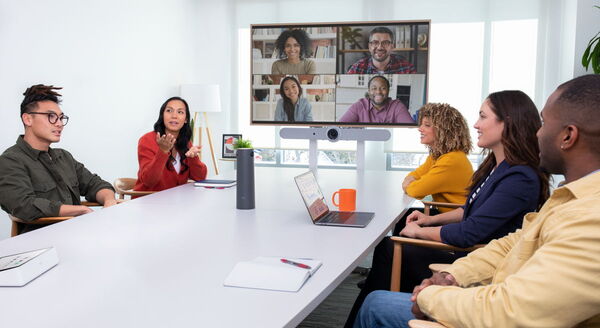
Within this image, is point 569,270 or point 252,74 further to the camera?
point 252,74

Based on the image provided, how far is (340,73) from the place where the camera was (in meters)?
5.44

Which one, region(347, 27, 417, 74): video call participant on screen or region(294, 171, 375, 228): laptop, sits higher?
region(347, 27, 417, 74): video call participant on screen

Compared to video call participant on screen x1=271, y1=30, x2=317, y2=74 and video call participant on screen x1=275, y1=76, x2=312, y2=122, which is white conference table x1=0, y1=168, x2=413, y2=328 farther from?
video call participant on screen x1=271, y1=30, x2=317, y2=74

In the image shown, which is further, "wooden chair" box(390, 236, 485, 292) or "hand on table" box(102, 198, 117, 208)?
"hand on table" box(102, 198, 117, 208)

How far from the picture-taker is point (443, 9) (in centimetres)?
639

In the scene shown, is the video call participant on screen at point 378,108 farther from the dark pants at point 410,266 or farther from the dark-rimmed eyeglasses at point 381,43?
the dark pants at point 410,266

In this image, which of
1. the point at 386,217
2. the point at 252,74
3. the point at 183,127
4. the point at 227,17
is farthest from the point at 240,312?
the point at 227,17

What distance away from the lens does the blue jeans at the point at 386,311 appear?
1662 mm

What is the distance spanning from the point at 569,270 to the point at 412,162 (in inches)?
229

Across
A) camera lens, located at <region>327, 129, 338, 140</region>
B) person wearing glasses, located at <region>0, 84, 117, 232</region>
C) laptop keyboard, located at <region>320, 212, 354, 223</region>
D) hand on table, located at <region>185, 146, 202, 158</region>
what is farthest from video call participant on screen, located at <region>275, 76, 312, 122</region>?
laptop keyboard, located at <region>320, 212, 354, 223</region>

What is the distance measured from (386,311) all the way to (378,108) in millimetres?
3816

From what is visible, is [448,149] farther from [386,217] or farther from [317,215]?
[317,215]

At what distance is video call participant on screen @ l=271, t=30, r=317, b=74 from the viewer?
17.8ft

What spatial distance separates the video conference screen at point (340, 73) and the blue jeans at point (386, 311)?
11.8 ft
